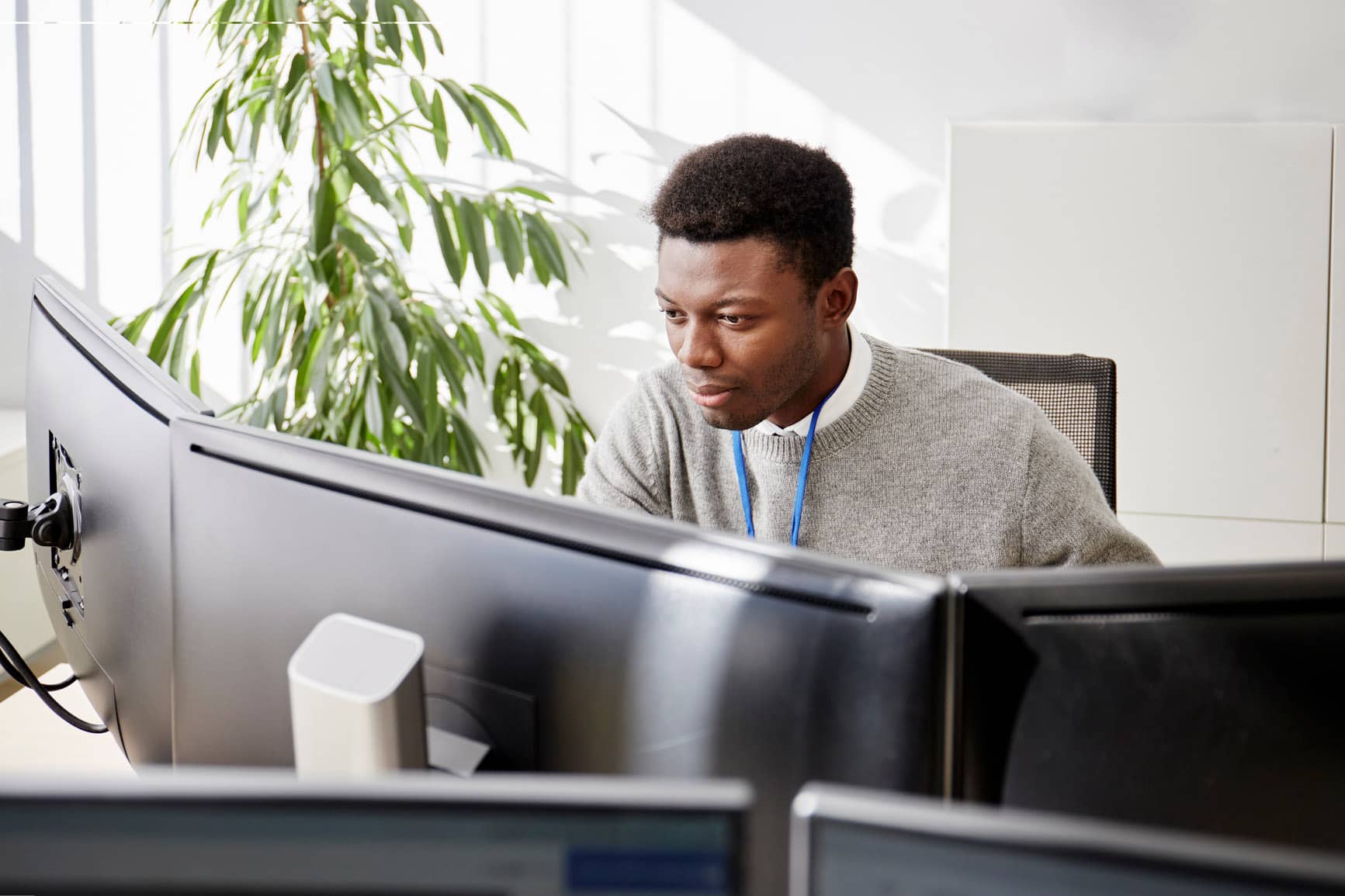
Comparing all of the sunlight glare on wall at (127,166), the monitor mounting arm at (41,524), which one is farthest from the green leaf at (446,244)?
the monitor mounting arm at (41,524)

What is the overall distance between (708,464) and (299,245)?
1.67 meters

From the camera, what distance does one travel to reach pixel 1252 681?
2.08 ft

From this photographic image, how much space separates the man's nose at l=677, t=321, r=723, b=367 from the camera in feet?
4.33

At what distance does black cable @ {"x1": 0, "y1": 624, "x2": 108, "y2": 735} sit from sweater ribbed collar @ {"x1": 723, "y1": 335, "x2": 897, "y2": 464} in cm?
75

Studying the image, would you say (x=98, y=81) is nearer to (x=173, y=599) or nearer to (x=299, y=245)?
(x=299, y=245)

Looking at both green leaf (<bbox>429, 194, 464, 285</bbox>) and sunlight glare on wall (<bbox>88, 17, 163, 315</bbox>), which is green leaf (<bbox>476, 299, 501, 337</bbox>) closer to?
green leaf (<bbox>429, 194, 464, 285</bbox>)

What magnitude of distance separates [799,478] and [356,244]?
1364 mm

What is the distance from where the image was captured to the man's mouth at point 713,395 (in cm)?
134

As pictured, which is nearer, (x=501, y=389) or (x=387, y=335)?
(x=387, y=335)

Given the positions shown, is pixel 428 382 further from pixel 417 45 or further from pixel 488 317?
pixel 417 45

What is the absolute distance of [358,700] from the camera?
28.2 inches

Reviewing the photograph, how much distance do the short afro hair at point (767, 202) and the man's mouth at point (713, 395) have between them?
15 cm

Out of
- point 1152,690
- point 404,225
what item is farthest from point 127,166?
point 1152,690

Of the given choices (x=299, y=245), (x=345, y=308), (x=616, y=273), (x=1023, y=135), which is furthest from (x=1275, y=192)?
(x=299, y=245)
